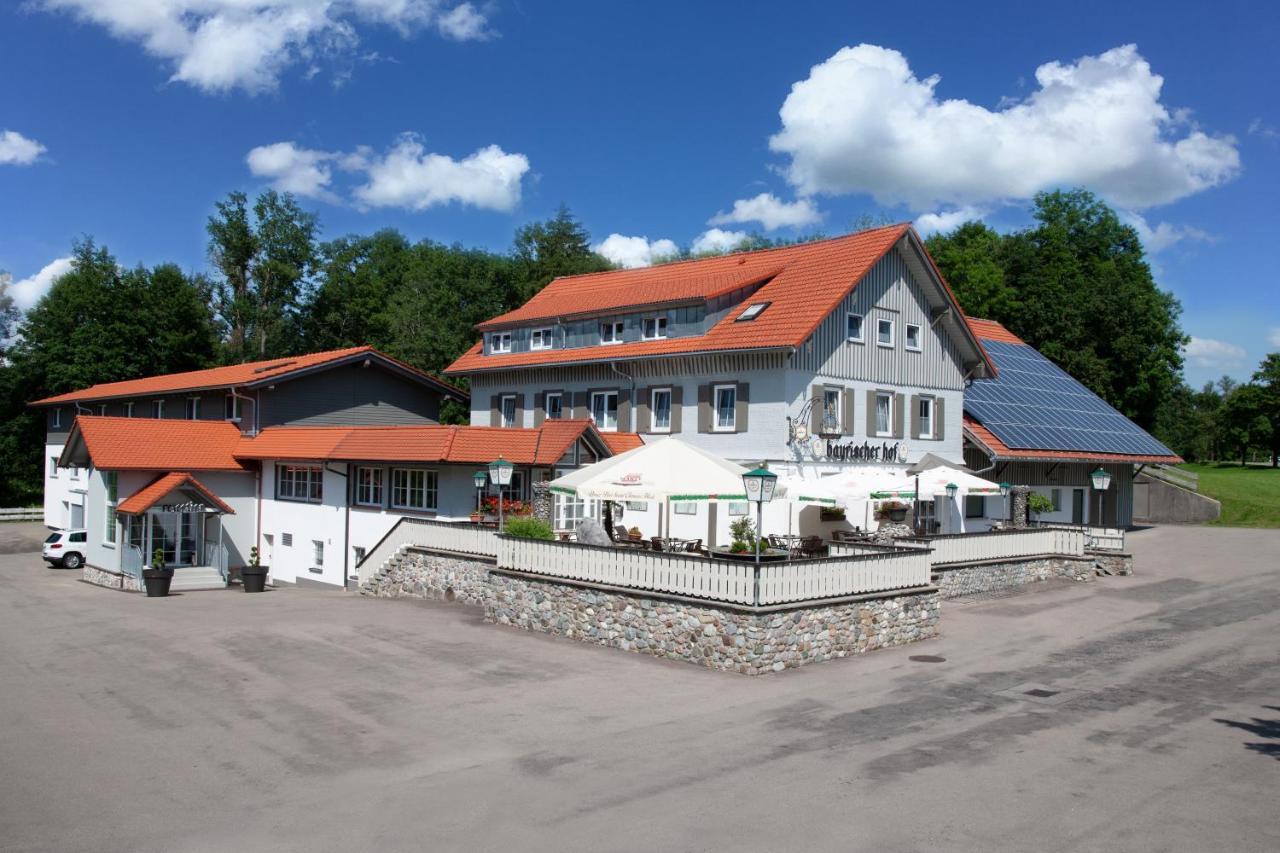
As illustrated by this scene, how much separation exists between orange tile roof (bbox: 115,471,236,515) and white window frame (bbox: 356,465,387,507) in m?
4.32

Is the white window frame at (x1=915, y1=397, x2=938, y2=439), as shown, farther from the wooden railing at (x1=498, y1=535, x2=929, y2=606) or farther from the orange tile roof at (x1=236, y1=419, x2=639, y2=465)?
the wooden railing at (x1=498, y1=535, x2=929, y2=606)

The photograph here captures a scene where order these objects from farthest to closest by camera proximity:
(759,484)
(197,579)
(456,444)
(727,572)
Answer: (197,579)
(456,444)
(759,484)
(727,572)

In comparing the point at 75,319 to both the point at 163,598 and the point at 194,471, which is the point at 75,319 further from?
the point at 163,598

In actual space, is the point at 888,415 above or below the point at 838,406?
below

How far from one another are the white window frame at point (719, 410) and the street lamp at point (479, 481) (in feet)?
23.0

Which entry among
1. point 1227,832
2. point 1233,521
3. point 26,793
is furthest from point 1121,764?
point 1233,521

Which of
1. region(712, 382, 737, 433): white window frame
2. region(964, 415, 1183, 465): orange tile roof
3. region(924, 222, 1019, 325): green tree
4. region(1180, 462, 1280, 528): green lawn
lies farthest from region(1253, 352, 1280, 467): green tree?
region(712, 382, 737, 433): white window frame

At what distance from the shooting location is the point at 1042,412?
126 feet

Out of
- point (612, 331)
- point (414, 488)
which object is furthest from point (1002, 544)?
point (414, 488)

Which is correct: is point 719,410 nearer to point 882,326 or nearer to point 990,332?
point 882,326

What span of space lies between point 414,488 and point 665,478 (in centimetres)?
1080

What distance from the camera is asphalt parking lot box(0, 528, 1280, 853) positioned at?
9.02m

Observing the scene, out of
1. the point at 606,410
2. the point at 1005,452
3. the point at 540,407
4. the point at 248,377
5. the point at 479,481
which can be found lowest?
the point at 479,481

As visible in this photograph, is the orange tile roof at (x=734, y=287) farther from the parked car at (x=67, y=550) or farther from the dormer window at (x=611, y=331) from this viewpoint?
the parked car at (x=67, y=550)
